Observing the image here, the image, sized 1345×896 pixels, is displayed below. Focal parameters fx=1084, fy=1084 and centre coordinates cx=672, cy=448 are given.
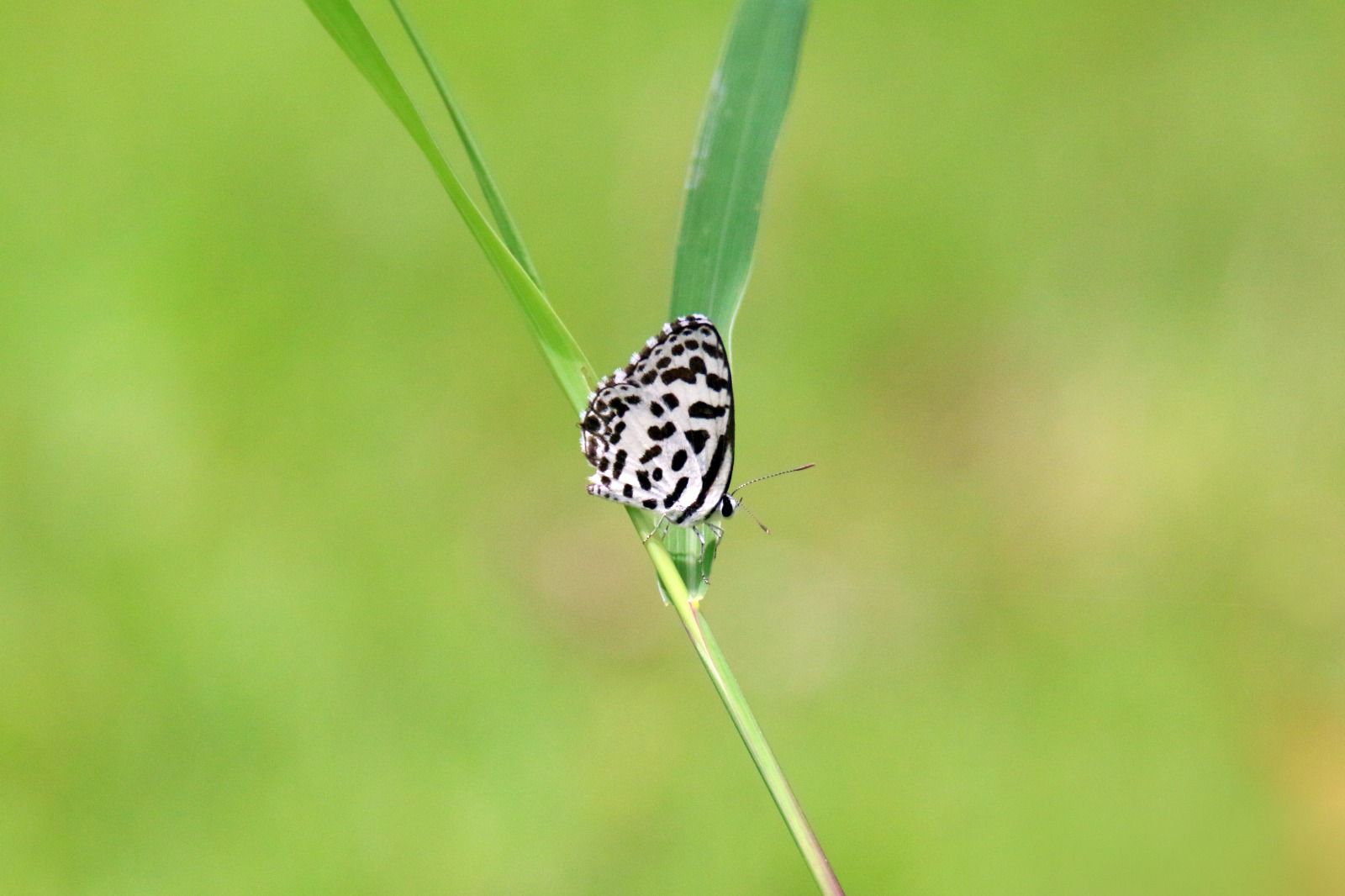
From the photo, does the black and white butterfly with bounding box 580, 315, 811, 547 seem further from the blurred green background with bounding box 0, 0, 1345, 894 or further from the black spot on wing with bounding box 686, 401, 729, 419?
the blurred green background with bounding box 0, 0, 1345, 894

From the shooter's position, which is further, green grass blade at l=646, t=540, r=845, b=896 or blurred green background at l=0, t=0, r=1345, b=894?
blurred green background at l=0, t=0, r=1345, b=894

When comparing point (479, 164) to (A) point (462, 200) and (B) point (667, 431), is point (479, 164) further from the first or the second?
(B) point (667, 431)

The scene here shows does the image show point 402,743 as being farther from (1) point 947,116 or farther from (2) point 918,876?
(1) point 947,116

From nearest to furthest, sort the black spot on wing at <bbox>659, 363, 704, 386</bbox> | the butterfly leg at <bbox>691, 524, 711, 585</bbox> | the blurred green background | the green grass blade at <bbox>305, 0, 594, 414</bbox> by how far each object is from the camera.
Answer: the green grass blade at <bbox>305, 0, 594, 414</bbox>
the butterfly leg at <bbox>691, 524, 711, 585</bbox>
the black spot on wing at <bbox>659, 363, 704, 386</bbox>
the blurred green background

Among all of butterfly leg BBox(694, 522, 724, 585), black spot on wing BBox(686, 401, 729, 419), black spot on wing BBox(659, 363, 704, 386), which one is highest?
black spot on wing BBox(659, 363, 704, 386)

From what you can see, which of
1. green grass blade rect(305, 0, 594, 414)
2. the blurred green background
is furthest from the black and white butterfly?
the blurred green background

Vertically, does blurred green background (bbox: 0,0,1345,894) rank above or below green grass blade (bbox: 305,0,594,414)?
below

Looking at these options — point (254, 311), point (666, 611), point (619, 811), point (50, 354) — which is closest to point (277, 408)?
point (254, 311)
